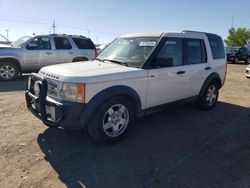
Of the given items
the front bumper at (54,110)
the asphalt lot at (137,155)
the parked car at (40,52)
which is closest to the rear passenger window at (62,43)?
the parked car at (40,52)

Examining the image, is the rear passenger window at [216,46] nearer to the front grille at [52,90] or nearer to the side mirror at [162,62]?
the side mirror at [162,62]

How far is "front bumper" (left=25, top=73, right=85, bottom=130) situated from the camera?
3836mm

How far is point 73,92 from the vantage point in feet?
12.7

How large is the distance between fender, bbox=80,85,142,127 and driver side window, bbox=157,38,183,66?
0.94m

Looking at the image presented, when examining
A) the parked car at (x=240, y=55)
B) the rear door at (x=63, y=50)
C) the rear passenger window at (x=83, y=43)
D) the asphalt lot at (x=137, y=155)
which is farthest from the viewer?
the parked car at (x=240, y=55)

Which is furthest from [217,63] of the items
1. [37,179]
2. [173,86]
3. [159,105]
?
[37,179]

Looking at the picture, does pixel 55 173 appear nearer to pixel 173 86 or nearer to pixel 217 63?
pixel 173 86

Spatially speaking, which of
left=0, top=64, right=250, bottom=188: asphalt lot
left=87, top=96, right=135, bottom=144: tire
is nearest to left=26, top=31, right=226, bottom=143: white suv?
left=87, top=96, right=135, bottom=144: tire

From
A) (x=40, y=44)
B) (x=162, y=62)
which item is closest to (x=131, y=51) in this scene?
(x=162, y=62)

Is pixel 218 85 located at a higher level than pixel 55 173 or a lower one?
higher

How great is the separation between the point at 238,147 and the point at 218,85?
2.67m

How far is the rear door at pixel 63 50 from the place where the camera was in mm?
11141

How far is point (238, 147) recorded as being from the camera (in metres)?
4.52

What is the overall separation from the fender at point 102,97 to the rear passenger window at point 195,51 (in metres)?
1.80
